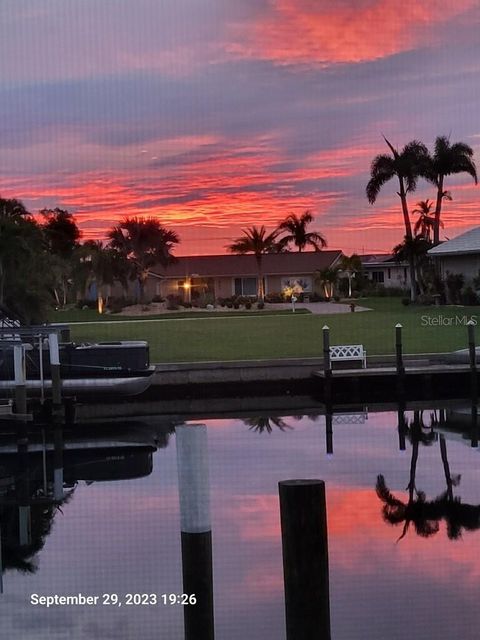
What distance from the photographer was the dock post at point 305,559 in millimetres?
6512

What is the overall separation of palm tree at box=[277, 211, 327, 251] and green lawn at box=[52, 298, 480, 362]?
27947 mm

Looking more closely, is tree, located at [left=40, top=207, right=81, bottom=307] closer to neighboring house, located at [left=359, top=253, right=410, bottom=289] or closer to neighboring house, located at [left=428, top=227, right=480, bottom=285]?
neighboring house, located at [left=359, top=253, right=410, bottom=289]

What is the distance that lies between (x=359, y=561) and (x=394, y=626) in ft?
6.13

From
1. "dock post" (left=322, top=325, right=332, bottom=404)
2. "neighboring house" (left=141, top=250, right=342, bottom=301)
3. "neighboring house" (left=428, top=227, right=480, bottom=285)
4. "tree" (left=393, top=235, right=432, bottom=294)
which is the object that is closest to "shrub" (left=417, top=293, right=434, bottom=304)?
"neighboring house" (left=428, top=227, right=480, bottom=285)

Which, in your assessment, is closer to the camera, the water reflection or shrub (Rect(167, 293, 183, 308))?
the water reflection

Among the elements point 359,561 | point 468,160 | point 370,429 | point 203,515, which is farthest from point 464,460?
point 468,160

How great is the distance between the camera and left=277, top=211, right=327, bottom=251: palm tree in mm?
81000

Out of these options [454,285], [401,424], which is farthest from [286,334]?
[454,285]

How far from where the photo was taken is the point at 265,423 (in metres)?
21.5

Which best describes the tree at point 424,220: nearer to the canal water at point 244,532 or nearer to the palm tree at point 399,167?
the palm tree at point 399,167

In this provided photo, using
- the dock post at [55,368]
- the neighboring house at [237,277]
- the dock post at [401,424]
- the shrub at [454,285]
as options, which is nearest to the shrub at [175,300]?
the neighboring house at [237,277]

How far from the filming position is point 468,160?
205 feet

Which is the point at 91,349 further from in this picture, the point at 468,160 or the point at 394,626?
the point at 468,160

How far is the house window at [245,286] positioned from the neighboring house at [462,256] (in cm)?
2463
